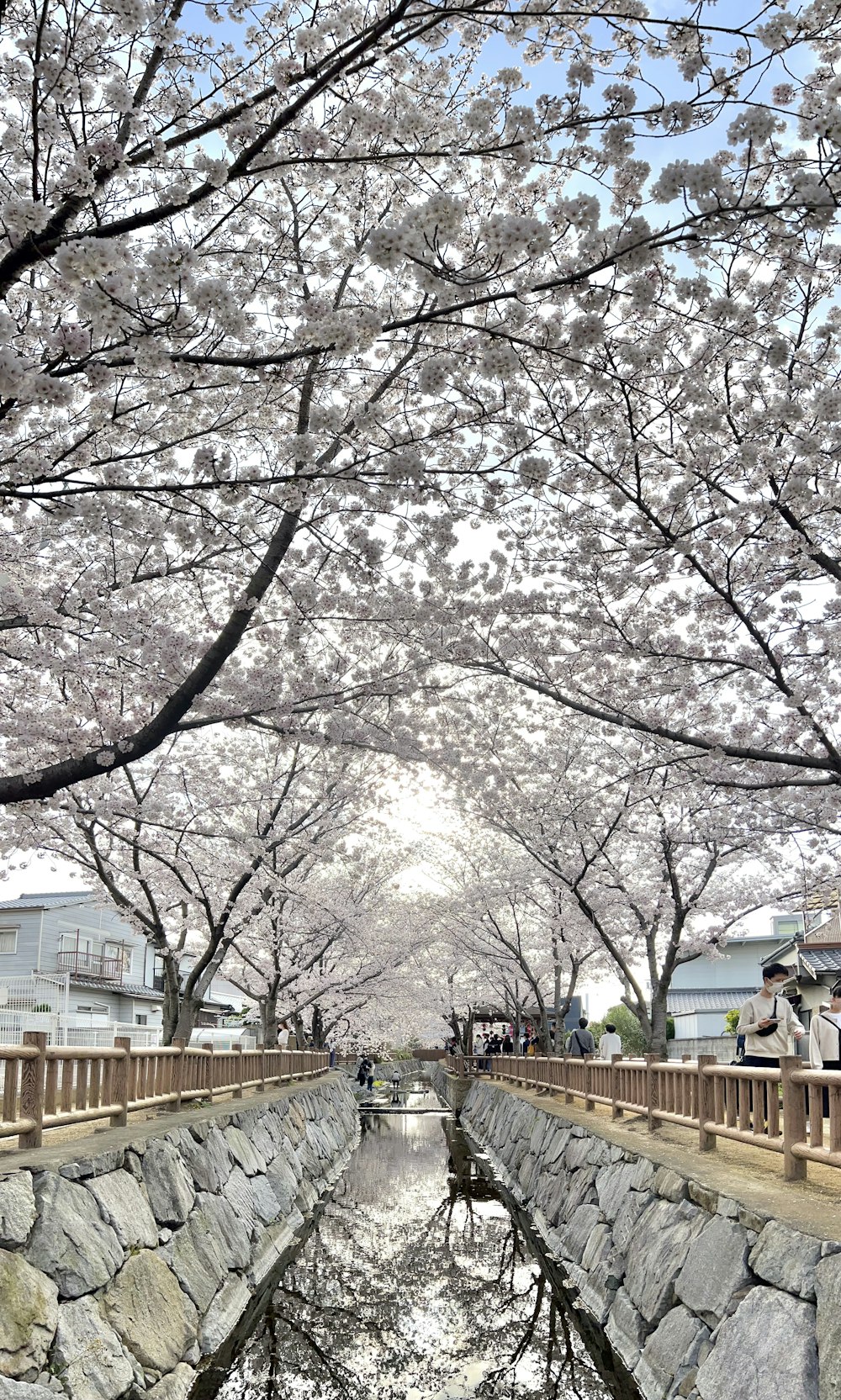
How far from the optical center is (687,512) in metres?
8.51

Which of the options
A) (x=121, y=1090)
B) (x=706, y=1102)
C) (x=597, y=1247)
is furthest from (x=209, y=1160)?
(x=706, y=1102)

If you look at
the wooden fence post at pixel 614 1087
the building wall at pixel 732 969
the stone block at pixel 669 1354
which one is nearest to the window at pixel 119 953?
the building wall at pixel 732 969

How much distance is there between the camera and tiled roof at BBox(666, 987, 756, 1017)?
3841 cm

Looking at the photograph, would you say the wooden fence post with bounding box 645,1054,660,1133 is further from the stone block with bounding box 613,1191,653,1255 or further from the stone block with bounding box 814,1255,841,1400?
the stone block with bounding box 814,1255,841,1400

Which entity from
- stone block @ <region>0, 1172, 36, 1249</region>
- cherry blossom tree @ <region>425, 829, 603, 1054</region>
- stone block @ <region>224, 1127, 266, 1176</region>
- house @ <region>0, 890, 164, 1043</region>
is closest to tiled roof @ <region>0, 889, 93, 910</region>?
house @ <region>0, 890, 164, 1043</region>

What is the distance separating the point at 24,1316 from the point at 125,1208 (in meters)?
2.06

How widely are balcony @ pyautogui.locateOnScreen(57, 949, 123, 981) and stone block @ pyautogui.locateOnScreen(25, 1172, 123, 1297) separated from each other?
→ 1007 inches

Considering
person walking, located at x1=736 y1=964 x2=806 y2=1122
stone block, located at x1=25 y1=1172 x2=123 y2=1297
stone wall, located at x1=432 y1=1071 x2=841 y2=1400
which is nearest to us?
stone wall, located at x1=432 y1=1071 x2=841 y2=1400

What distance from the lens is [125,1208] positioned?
7422mm

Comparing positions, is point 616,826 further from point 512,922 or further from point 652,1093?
point 512,922

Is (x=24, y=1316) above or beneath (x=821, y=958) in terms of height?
beneath

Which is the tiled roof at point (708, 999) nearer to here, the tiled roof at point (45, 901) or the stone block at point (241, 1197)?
the tiled roof at point (45, 901)

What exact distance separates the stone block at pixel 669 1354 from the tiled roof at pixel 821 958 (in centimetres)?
1657

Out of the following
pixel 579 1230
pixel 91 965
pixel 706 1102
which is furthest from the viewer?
pixel 91 965
